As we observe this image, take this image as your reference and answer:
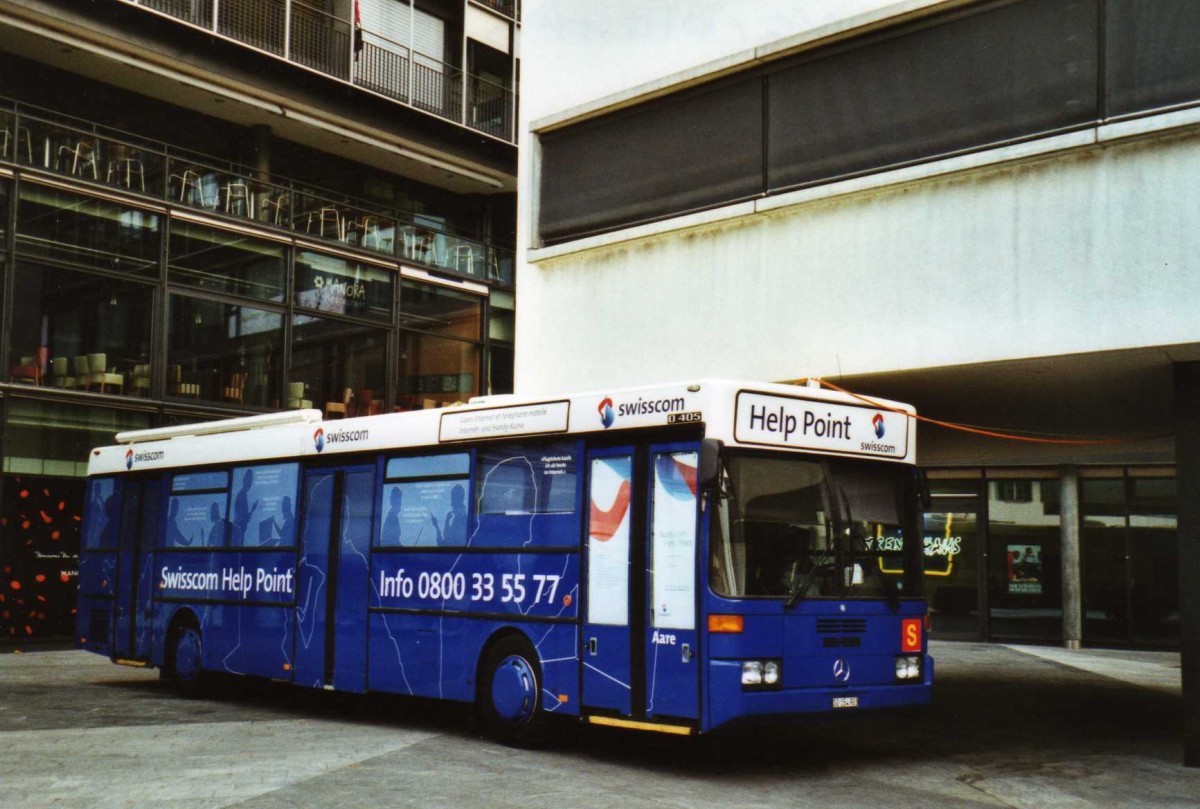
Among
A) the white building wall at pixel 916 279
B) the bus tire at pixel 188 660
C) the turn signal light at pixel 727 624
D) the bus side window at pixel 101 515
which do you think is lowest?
the bus tire at pixel 188 660

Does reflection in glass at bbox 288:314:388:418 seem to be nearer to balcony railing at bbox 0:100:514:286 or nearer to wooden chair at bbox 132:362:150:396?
balcony railing at bbox 0:100:514:286

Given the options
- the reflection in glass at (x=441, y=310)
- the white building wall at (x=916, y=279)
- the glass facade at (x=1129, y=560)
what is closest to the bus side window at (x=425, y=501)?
the white building wall at (x=916, y=279)

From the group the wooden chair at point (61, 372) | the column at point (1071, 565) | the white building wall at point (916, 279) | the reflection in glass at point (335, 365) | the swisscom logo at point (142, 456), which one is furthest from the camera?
the column at point (1071, 565)

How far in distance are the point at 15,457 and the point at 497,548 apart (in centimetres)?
1241

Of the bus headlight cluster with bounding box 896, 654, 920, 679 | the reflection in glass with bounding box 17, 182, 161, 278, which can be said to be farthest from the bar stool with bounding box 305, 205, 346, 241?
the bus headlight cluster with bounding box 896, 654, 920, 679

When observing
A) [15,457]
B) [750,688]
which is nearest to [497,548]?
[750,688]

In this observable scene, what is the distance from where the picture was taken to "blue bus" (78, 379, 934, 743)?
9.54 meters

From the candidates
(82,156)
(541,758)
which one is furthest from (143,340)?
(541,758)

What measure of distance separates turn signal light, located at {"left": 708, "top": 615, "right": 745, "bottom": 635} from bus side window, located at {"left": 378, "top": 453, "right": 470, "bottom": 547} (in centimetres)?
308

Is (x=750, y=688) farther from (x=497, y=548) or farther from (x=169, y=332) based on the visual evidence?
(x=169, y=332)

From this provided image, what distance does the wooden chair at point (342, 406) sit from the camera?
2566cm

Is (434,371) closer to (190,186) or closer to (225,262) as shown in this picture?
(225,262)

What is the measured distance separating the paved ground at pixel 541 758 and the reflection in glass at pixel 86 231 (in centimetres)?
788

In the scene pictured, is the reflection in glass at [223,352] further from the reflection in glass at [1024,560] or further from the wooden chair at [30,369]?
the reflection in glass at [1024,560]
